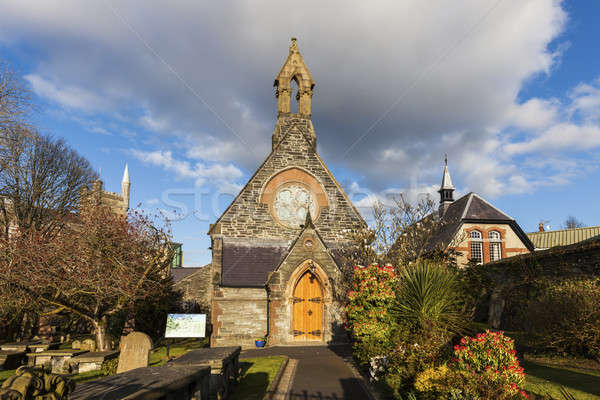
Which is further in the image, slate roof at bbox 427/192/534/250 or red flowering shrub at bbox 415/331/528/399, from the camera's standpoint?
slate roof at bbox 427/192/534/250

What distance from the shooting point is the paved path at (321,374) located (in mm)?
10586

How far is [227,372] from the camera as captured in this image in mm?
10828

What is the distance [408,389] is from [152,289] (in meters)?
14.5

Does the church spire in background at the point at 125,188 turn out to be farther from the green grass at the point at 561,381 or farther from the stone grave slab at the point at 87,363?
the green grass at the point at 561,381

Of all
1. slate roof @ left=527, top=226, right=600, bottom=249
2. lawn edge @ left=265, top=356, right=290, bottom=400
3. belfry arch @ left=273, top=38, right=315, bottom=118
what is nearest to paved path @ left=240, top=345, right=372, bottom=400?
lawn edge @ left=265, top=356, right=290, bottom=400

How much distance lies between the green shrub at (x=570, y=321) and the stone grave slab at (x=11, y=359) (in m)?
21.0

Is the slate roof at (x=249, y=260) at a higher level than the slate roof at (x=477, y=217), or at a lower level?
lower

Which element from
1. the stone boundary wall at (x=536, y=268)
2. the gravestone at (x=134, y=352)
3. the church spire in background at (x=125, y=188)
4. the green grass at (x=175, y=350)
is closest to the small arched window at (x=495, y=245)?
the stone boundary wall at (x=536, y=268)

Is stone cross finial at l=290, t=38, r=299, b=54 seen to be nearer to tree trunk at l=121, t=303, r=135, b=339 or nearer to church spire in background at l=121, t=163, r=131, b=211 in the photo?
tree trunk at l=121, t=303, r=135, b=339

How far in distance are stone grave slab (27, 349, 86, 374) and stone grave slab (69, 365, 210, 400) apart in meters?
9.45

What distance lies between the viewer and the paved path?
10586 mm

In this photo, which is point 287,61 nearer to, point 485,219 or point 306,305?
point 306,305

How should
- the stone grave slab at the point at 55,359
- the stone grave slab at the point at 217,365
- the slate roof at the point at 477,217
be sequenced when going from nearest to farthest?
1. the stone grave slab at the point at 217,365
2. the stone grave slab at the point at 55,359
3. the slate roof at the point at 477,217

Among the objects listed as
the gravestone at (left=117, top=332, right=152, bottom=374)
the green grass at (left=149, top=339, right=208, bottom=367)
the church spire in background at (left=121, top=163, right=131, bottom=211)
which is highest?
the church spire in background at (left=121, top=163, right=131, bottom=211)
